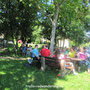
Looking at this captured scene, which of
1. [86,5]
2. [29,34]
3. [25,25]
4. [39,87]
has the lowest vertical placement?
[39,87]

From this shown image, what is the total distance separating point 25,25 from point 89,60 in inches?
328

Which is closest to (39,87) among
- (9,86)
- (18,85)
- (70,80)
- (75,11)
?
(18,85)

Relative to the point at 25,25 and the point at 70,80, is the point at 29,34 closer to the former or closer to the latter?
the point at 25,25

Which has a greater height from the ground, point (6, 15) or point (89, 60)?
point (6, 15)

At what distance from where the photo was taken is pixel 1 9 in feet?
40.0

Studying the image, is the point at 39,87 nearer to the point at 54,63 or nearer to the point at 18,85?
the point at 18,85

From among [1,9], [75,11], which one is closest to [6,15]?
[1,9]

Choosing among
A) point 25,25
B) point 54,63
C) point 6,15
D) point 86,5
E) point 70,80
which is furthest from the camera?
point 25,25

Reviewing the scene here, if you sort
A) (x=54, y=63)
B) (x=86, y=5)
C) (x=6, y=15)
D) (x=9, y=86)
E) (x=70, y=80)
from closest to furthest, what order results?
1. (x=9, y=86)
2. (x=70, y=80)
3. (x=54, y=63)
4. (x=86, y=5)
5. (x=6, y=15)

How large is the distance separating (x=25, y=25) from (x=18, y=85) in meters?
9.67

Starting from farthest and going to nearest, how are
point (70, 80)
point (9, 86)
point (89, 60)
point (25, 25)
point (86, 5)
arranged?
point (25, 25)
point (86, 5)
point (89, 60)
point (70, 80)
point (9, 86)

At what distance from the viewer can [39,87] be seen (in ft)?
14.6

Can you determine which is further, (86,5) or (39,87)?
(86,5)

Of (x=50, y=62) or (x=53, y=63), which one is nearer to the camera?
(x=53, y=63)
